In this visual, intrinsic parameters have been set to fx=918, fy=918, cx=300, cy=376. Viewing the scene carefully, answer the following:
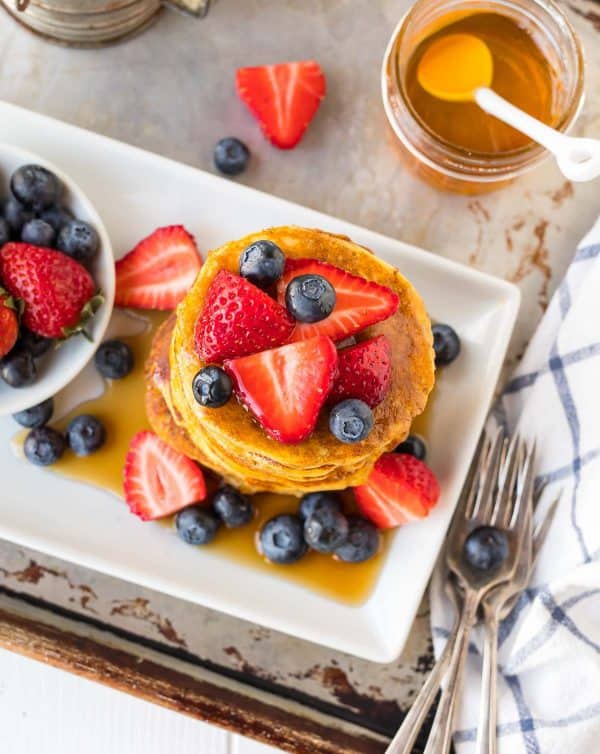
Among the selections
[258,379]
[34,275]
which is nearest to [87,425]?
[34,275]

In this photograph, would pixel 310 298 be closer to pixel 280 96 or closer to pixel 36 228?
pixel 36 228

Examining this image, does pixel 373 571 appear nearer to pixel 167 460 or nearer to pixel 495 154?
pixel 167 460

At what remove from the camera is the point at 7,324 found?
4.96ft

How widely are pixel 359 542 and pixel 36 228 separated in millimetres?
809

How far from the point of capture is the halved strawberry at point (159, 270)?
1.74m

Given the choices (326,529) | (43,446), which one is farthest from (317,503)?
(43,446)

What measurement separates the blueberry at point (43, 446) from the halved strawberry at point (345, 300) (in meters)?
0.60

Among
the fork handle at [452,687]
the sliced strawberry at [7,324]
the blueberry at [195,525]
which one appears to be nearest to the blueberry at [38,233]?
the sliced strawberry at [7,324]

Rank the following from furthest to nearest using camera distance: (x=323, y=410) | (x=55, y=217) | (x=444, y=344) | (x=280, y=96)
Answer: (x=280, y=96) < (x=444, y=344) < (x=55, y=217) < (x=323, y=410)

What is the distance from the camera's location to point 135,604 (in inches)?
72.4

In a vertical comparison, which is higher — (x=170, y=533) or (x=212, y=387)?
(x=212, y=387)

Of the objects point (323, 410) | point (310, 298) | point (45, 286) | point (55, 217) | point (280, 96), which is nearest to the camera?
point (310, 298)

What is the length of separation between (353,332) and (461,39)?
75cm

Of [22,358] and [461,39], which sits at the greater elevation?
[461,39]
